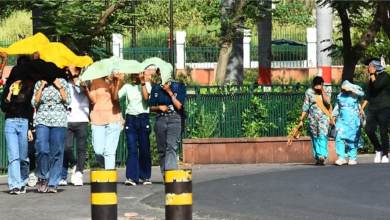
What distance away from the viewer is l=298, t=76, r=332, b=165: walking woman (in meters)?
18.6

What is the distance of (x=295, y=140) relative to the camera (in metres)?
20.4

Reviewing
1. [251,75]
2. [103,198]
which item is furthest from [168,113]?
[251,75]

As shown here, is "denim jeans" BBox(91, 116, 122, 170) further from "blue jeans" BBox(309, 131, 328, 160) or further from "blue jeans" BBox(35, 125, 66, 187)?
"blue jeans" BBox(309, 131, 328, 160)

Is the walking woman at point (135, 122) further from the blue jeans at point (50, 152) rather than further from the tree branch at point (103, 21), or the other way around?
the tree branch at point (103, 21)

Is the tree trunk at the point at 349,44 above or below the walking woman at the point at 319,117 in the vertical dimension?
above

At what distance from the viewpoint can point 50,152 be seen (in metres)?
14.3

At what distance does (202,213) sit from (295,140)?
878 centimetres

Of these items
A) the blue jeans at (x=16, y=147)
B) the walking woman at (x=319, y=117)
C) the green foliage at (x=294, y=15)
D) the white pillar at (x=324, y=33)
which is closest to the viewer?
the blue jeans at (x=16, y=147)

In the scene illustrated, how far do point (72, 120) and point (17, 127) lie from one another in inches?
48.8

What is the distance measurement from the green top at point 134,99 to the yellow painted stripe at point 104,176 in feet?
20.1

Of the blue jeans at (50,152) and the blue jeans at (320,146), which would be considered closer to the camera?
the blue jeans at (50,152)

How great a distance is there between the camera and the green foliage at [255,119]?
70.5 ft

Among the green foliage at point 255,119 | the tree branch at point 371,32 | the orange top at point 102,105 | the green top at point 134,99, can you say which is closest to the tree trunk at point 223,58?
the tree branch at point 371,32

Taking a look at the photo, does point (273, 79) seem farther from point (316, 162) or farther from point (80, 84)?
point (80, 84)
